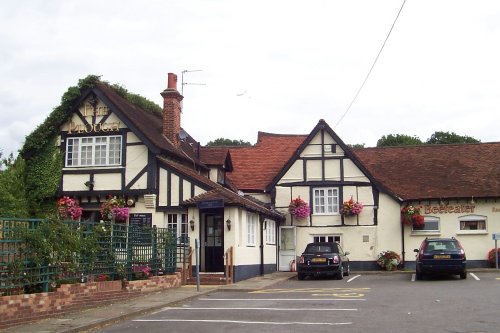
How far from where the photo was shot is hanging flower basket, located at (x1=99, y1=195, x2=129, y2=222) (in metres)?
23.7

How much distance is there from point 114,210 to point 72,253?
32.0 feet

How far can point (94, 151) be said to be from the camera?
2494 cm

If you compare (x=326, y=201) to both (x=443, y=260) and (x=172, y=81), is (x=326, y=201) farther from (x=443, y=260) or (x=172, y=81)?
(x=172, y=81)

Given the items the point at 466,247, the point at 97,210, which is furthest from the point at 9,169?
the point at 466,247

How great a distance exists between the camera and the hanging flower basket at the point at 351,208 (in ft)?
94.8

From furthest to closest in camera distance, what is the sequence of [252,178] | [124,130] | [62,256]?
[252,178] → [124,130] → [62,256]

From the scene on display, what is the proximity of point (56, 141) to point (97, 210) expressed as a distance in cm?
349

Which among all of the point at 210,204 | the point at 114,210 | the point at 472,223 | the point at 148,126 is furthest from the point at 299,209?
the point at 114,210

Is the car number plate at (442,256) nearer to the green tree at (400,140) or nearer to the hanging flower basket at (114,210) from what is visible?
the hanging flower basket at (114,210)

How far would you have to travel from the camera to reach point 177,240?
70.8 feet

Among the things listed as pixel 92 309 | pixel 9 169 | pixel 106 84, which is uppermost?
pixel 106 84

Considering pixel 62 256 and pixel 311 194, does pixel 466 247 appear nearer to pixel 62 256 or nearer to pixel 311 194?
pixel 311 194

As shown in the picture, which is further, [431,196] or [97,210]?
[431,196]

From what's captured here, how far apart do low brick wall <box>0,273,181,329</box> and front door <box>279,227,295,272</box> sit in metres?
12.3
